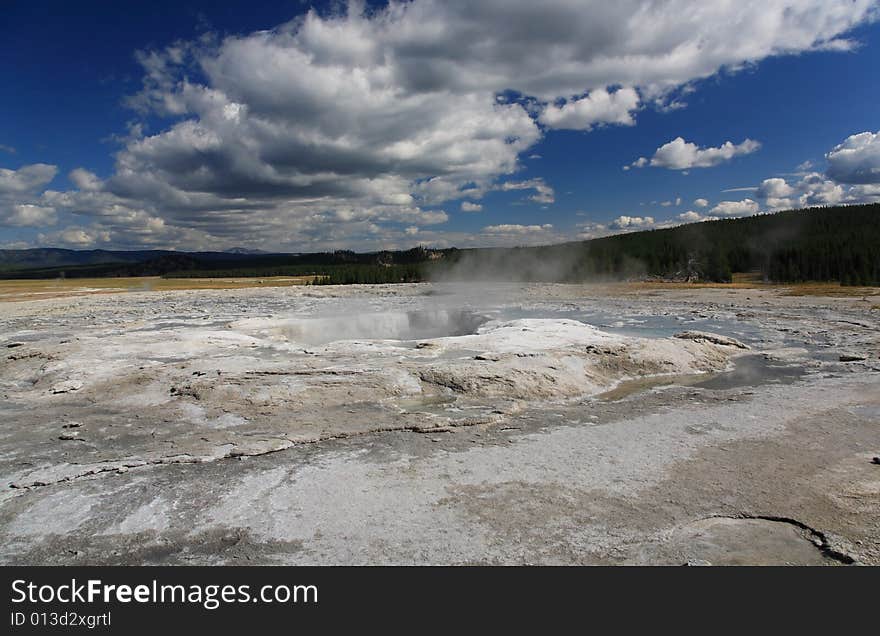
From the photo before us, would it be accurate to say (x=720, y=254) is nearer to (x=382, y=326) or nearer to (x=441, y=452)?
(x=382, y=326)

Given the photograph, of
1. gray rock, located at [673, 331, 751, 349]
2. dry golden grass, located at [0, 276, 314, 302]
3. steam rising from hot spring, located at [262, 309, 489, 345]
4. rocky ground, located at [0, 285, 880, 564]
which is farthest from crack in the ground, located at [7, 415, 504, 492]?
dry golden grass, located at [0, 276, 314, 302]

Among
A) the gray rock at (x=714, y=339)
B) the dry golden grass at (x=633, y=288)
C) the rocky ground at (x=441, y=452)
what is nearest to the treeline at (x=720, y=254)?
the dry golden grass at (x=633, y=288)

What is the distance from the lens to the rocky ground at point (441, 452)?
416 cm

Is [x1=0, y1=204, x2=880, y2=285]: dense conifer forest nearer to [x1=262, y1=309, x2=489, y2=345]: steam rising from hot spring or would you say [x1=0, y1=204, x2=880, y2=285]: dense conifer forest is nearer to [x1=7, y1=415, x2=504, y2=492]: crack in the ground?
[x1=262, y1=309, x2=489, y2=345]: steam rising from hot spring

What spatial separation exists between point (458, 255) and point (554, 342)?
6589cm

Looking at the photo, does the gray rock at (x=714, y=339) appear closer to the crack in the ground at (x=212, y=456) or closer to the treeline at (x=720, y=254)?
the crack in the ground at (x=212, y=456)

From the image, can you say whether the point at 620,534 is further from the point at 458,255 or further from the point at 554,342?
the point at 458,255

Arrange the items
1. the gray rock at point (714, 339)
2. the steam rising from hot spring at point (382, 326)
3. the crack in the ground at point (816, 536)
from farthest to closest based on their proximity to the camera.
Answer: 1. the steam rising from hot spring at point (382, 326)
2. the gray rock at point (714, 339)
3. the crack in the ground at point (816, 536)

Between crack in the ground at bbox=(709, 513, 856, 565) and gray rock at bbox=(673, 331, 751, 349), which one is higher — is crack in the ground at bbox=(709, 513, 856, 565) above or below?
below

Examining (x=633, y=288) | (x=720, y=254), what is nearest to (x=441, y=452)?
(x=633, y=288)

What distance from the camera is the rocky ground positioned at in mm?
4164

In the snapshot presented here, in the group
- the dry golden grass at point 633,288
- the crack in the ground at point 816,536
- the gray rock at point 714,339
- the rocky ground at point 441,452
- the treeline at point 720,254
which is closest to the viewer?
the crack in the ground at point 816,536

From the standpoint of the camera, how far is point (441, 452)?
6.34m
